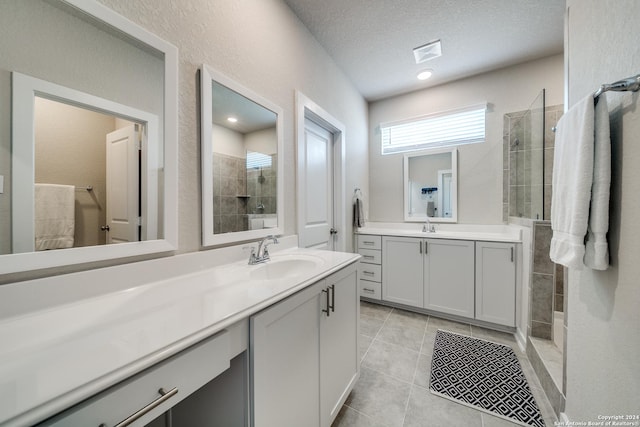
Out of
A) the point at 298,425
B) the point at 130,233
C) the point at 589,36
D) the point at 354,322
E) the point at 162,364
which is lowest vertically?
the point at 298,425

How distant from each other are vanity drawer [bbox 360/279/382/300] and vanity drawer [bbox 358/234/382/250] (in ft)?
1.41

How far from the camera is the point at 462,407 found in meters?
1.34

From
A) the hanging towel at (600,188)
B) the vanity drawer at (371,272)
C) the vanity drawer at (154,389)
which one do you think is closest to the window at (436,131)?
the vanity drawer at (371,272)

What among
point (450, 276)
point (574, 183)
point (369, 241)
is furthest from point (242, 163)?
point (450, 276)

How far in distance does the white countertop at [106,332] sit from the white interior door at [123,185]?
5.9 inches

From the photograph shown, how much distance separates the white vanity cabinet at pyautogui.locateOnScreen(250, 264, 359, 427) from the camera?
0.77 m

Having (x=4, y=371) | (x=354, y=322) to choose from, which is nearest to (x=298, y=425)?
(x=354, y=322)

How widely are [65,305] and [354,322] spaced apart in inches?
50.2

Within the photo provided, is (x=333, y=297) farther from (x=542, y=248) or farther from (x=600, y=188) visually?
Result: (x=542, y=248)

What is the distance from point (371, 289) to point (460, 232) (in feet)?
4.13

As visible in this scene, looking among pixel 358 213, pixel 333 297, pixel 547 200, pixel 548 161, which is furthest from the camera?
pixel 358 213

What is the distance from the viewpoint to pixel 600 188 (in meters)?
0.81

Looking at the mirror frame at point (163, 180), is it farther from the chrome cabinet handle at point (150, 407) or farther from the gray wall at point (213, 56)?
the chrome cabinet handle at point (150, 407)

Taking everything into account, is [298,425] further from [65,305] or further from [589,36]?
[589,36]
